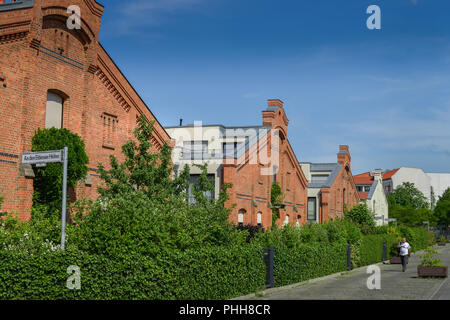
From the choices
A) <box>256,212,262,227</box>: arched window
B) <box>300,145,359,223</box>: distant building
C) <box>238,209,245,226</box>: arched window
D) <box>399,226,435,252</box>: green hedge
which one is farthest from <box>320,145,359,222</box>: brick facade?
<box>238,209,245,226</box>: arched window

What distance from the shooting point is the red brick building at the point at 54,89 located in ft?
60.1

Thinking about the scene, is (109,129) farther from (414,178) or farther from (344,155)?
(414,178)

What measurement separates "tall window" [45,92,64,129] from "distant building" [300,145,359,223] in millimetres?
33184

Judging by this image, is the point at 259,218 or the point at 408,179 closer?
the point at 259,218

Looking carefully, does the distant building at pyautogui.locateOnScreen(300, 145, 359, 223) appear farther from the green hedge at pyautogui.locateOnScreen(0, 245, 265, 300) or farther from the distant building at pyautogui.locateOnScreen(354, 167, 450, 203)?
the distant building at pyautogui.locateOnScreen(354, 167, 450, 203)

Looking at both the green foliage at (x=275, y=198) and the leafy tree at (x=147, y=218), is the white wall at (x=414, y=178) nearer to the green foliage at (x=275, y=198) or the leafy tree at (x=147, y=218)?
the green foliage at (x=275, y=198)

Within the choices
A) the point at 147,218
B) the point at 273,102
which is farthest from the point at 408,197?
the point at 147,218

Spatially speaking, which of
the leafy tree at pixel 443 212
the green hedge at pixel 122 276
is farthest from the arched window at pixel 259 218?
the leafy tree at pixel 443 212

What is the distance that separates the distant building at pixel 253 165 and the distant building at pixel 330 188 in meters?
6.53

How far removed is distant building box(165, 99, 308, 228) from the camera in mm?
31438

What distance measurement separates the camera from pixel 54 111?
20.6 metres

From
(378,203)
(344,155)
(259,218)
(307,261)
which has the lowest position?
(307,261)

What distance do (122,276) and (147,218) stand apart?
1.87 meters

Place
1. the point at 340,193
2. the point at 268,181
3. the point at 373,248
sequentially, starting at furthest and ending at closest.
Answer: the point at 340,193 → the point at 268,181 → the point at 373,248
